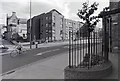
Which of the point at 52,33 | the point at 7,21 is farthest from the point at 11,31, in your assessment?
the point at 52,33

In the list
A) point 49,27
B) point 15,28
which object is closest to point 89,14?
point 49,27

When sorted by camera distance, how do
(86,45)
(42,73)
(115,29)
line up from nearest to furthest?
1. (42,73)
2. (86,45)
3. (115,29)

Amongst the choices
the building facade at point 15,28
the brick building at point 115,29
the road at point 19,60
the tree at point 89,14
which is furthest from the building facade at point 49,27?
the tree at point 89,14

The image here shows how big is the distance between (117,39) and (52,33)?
129 ft

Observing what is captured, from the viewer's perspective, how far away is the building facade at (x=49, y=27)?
52938mm

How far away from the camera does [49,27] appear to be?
2093 inches

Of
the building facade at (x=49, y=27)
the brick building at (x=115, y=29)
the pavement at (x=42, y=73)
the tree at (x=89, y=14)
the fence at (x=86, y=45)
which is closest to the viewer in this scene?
the fence at (x=86, y=45)

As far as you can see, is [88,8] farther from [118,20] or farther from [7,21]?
[7,21]

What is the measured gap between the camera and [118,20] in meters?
13.9

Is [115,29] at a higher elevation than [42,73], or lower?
higher

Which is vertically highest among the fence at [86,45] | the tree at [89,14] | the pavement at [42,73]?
the tree at [89,14]

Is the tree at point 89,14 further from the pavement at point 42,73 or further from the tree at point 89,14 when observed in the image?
the pavement at point 42,73

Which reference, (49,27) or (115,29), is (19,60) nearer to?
(115,29)

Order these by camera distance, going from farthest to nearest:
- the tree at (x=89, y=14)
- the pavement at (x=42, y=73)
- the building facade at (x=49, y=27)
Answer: the building facade at (x=49, y=27), the tree at (x=89, y=14), the pavement at (x=42, y=73)
